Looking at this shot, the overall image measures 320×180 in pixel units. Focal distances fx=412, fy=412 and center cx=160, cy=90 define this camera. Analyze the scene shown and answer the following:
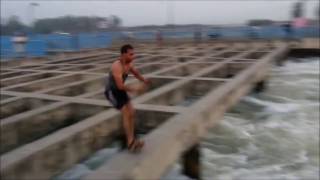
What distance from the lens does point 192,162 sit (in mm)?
6973

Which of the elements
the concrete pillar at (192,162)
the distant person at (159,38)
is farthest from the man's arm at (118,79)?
the distant person at (159,38)

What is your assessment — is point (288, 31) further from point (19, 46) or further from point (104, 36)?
point (19, 46)

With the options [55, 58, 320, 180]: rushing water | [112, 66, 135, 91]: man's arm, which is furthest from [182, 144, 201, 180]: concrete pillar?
[112, 66, 135, 91]: man's arm

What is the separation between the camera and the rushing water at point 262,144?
7172 mm

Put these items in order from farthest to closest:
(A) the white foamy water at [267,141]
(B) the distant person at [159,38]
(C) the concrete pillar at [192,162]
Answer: (B) the distant person at [159,38] → (A) the white foamy water at [267,141] → (C) the concrete pillar at [192,162]

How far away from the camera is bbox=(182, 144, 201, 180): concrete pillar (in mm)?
6891

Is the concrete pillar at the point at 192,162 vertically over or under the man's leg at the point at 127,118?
under

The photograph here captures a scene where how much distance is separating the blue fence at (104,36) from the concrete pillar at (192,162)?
13.9 m

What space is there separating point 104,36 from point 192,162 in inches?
833

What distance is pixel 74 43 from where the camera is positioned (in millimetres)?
23219

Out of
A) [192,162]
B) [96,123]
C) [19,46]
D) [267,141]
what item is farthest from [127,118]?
[19,46]

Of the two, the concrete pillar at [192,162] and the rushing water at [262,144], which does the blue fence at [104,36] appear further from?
the concrete pillar at [192,162]

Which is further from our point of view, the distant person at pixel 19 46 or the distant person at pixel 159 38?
the distant person at pixel 159 38

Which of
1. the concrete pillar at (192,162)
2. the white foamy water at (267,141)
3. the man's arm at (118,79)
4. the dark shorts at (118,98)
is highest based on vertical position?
the man's arm at (118,79)
